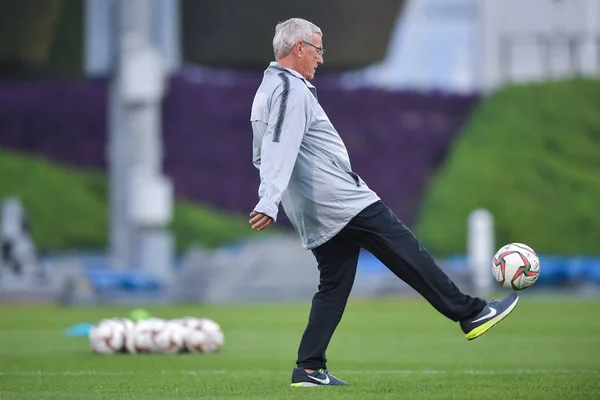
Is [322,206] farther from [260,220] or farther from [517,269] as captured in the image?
[517,269]

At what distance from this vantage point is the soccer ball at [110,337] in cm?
1096

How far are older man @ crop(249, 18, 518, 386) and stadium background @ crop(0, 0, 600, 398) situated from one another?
1462 cm

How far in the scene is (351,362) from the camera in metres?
10.2

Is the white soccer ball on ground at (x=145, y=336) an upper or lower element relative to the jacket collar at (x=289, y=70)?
lower

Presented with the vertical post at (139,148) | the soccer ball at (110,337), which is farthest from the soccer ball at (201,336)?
the vertical post at (139,148)

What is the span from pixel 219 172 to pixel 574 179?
30.8 feet

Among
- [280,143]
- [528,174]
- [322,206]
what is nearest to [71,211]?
[528,174]

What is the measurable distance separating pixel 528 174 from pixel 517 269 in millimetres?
26421

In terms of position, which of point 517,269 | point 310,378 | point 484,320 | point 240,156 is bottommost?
point 310,378

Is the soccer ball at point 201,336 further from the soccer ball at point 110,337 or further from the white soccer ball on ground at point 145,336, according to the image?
the soccer ball at point 110,337

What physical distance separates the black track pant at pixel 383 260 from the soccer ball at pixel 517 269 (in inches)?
17.8

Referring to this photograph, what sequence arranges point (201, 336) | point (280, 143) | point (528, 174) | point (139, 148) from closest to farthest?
point (280, 143) < point (201, 336) < point (139, 148) < point (528, 174)

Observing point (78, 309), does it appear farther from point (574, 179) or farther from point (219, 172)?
point (574, 179)

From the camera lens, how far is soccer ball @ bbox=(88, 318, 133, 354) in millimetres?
10961
